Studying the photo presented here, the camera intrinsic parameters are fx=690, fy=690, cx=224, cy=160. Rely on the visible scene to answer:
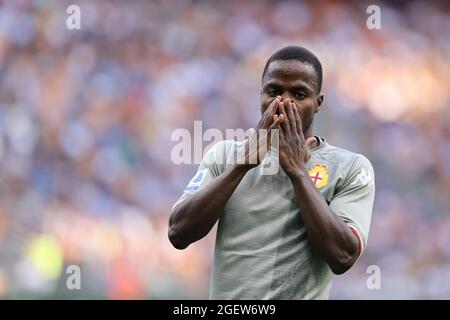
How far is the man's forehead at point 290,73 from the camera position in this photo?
227 cm

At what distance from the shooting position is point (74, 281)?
515 centimetres

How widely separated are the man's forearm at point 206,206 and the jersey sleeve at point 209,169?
103mm

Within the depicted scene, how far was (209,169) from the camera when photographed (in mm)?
2322

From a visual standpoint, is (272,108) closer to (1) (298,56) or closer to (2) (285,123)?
(2) (285,123)

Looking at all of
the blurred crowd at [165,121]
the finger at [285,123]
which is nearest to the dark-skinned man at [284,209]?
the finger at [285,123]

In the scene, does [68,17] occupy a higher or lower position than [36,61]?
higher

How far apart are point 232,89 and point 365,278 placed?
6.04 feet

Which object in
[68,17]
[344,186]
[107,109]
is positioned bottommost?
[344,186]

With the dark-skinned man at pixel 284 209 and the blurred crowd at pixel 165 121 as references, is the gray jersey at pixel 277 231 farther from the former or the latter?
the blurred crowd at pixel 165 121

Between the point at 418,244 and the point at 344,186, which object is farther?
the point at 418,244
